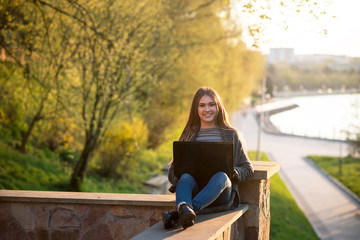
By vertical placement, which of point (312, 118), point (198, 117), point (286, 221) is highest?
point (198, 117)

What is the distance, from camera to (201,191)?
11.9ft

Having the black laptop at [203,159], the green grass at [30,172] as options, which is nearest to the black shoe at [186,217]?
the black laptop at [203,159]

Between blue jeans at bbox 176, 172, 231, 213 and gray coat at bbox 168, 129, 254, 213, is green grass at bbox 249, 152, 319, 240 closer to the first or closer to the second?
gray coat at bbox 168, 129, 254, 213

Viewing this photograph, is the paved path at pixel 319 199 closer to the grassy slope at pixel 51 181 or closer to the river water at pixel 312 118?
the grassy slope at pixel 51 181

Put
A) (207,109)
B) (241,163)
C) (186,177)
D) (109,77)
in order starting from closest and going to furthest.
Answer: (186,177)
(241,163)
(207,109)
(109,77)

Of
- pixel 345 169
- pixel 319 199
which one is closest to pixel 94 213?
pixel 319 199

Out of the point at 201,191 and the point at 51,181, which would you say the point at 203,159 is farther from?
the point at 51,181

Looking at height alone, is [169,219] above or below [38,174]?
above

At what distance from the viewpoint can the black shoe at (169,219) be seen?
10.8 feet

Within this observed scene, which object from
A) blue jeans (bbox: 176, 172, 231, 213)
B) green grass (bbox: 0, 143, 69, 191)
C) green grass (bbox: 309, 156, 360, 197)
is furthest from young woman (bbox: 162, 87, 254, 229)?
green grass (bbox: 309, 156, 360, 197)

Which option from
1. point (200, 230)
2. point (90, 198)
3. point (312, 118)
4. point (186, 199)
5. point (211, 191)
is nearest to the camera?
point (200, 230)

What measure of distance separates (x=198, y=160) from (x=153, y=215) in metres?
0.79

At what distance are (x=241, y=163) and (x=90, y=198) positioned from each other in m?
1.45

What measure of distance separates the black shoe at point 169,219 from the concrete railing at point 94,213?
77 centimetres
